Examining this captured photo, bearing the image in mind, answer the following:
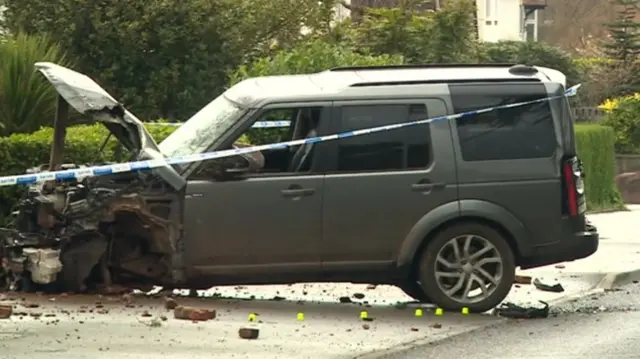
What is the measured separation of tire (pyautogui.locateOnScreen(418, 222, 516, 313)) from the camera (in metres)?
9.84

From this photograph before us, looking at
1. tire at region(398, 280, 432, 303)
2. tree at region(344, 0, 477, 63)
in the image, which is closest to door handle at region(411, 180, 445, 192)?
tire at region(398, 280, 432, 303)

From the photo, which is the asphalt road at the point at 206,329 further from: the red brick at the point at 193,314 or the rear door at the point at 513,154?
the rear door at the point at 513,154

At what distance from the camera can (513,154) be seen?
991cm

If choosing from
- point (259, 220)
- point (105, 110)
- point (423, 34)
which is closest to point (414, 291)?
point (259, 220)

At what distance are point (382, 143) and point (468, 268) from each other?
120cm

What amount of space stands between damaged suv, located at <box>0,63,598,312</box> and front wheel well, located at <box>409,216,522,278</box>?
11mm

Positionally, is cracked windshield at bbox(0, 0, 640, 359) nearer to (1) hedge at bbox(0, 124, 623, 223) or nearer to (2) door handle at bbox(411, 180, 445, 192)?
(2) door handle at bbox(411, 180, 445, 192)

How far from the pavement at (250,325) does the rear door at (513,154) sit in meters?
0.87

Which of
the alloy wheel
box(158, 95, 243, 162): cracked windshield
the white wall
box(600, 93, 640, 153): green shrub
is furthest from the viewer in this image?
the white wall

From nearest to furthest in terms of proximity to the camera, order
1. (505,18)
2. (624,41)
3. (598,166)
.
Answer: (598,166)
(624,41)
(505,18)

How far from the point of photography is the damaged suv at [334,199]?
9.55 m

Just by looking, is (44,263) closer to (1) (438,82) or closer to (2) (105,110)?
(2) (105,110)

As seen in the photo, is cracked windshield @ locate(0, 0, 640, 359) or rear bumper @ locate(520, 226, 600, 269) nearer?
cracked windshield @ locate(0, 0, 640, 359)

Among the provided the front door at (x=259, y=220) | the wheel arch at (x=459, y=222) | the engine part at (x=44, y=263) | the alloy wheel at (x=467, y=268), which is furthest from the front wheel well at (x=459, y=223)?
the engine part at (x=44, y=263)
